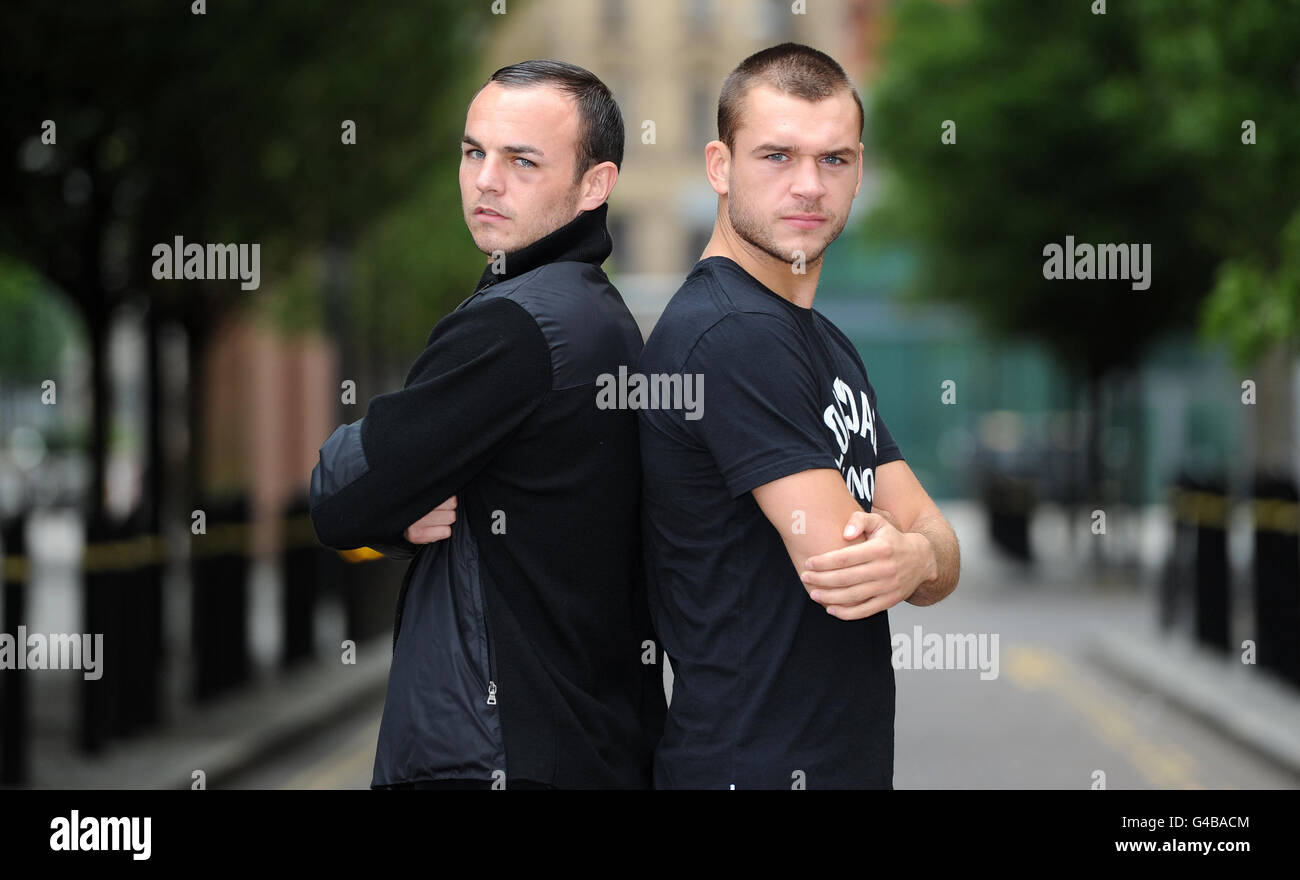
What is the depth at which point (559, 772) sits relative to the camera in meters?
2.96

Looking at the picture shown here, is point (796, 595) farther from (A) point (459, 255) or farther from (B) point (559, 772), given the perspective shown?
(A) point (459, 255)

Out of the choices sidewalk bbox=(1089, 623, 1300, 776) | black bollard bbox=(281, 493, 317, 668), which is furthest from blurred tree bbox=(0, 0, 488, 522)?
sidewalk bbox=(1089, 623, 1300, 776)

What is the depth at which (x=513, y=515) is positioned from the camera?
3016 millimetres

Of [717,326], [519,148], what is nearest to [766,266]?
[717,326]

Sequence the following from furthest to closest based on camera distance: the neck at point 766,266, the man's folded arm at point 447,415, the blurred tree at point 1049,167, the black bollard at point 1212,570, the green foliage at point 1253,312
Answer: the blurred tree at point 1049,167 < the black bollard at point 1212,570 < the green foliage at point 1253,312 < the neck at point 766,266 < the man's folded arm at point 447,415

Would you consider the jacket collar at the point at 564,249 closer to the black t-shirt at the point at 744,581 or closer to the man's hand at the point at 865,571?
the black t-shirt at the point at 744,581

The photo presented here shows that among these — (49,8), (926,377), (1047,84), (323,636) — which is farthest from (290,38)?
(926,377)

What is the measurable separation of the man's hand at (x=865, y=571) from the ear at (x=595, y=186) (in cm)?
71

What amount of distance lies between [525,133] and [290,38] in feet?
33.5

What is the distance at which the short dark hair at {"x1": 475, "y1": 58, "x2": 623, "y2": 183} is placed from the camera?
310 cm

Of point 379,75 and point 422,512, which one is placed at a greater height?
point 379,75

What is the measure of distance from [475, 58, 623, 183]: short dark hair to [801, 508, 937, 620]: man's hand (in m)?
0.76

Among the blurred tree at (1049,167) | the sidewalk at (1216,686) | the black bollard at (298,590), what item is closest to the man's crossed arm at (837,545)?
the sidewalk at (1216,686)

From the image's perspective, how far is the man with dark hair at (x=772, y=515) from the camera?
2.85 m
